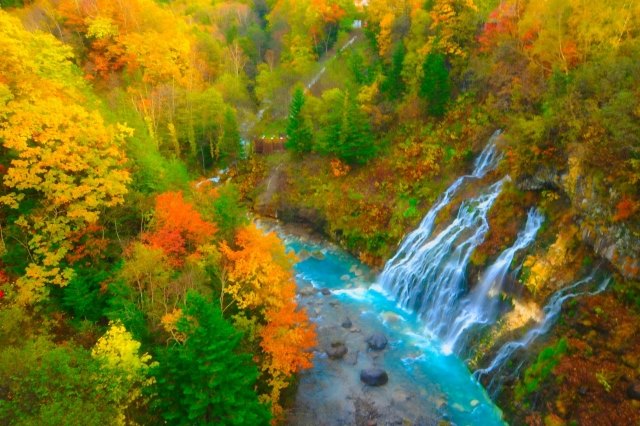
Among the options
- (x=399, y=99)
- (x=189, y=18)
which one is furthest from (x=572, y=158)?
(x=189, y=18)

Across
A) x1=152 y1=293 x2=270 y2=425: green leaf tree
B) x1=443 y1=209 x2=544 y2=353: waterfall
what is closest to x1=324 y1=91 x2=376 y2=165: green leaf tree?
x1=443 y1=209 x2=544 y2=353: waterfall

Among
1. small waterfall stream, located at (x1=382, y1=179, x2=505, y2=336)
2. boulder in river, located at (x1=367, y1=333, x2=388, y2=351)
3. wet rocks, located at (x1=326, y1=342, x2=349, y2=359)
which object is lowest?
wet rocks, located at (x1=326, y1=342, x2=349, y2=359)

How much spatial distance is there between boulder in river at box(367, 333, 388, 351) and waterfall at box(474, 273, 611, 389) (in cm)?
537

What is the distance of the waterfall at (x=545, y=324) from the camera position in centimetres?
2011

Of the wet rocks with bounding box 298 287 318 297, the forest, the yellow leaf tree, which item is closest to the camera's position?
the forest

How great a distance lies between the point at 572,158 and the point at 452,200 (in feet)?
33.7

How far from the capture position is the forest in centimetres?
1461

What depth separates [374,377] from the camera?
70.1 feet

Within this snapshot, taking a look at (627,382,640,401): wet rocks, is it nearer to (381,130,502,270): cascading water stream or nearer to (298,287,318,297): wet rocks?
(381,130,502,270): cascading water stream

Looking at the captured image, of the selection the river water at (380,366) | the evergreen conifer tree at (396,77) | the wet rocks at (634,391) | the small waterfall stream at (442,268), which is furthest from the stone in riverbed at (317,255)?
the wet rocks at (634,391)

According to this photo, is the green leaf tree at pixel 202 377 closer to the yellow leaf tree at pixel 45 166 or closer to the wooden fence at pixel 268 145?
the yellow leaf tree at pixel 45 166

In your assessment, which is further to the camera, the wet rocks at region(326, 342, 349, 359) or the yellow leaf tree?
the wet rocks at region(326, 342, 349, 359)

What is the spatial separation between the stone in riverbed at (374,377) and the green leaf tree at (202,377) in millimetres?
8249

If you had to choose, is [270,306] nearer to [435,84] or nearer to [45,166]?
[45,166]
